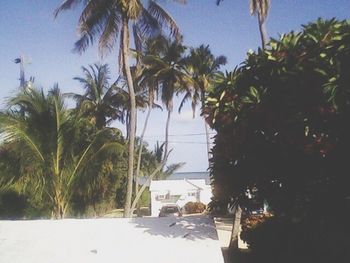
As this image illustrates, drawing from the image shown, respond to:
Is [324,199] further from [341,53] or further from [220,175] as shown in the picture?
[341,53]

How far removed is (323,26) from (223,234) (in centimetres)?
1463

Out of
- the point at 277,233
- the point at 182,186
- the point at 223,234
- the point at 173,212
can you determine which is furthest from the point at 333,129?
the point at 182,186

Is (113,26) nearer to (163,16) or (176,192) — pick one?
(163,16)

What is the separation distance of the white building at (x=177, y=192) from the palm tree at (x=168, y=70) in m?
13.2

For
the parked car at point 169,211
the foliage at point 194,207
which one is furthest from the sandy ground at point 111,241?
the foliage at point 194,207

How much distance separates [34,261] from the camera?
5121 mm

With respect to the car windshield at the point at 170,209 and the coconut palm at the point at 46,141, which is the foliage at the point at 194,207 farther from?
the coconut palm at the point at 46,141

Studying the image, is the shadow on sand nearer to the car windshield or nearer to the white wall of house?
the car windshield

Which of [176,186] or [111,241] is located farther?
[176,186]

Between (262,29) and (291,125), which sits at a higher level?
(262,29)

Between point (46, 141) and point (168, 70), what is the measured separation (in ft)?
56.7

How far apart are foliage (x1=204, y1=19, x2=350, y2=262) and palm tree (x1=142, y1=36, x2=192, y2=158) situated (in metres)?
18.3

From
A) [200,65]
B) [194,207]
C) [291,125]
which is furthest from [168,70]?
[291,125]

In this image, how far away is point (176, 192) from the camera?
124 feet
